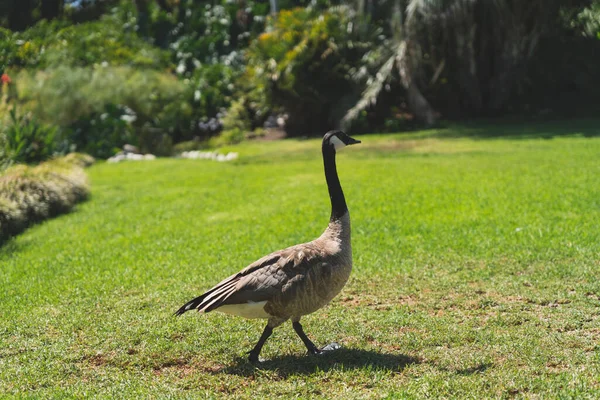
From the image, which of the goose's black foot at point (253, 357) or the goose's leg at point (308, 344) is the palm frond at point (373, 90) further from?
the goose's black foot at point (253, 357)

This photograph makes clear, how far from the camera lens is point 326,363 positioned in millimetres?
4848

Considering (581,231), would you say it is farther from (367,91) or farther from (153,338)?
(367,91)

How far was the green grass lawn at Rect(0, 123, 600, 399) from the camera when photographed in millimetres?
4648

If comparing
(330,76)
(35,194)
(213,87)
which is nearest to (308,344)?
(35,194)

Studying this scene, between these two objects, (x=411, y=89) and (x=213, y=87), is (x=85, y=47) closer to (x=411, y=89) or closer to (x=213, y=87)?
(x=213, y=87)

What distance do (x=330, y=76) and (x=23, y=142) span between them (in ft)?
41.1

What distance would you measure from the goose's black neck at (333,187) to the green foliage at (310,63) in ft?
58.7

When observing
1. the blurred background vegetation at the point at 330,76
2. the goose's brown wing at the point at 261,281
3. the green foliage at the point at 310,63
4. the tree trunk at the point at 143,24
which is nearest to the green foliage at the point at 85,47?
the blurred background vegetation at the point at 330,76

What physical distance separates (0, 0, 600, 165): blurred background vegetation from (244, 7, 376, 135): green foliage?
0.04 metres

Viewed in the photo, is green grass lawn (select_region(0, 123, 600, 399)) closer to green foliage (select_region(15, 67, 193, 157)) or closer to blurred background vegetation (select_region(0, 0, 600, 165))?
green foliage (select_region(15, 67, 193, 157))

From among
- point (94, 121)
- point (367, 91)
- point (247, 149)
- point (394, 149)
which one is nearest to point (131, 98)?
point (94, 121)

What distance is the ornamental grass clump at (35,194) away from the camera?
409 inches

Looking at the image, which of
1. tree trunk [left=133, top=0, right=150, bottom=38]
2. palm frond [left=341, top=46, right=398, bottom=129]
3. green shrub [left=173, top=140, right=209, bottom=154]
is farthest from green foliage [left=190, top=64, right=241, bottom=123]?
palm frond [left=341, top=46, right=398, bottom=129]

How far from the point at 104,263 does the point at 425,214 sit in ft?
14.3
